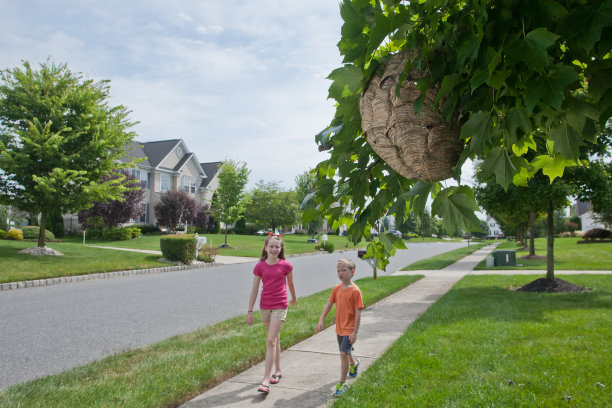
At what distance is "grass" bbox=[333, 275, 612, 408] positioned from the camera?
4.05 m

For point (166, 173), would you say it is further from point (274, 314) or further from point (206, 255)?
point (274, 314)

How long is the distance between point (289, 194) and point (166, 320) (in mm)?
42626

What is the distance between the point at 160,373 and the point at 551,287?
393 inches

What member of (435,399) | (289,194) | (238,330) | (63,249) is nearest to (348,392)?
(435,399)

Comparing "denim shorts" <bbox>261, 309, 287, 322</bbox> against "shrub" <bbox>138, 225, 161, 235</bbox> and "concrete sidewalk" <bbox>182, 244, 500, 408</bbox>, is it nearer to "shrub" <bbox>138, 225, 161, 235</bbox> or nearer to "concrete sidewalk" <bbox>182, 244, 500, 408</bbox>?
"concrete sidewalk" <bbox>182, 244, 500, 408</bbox>

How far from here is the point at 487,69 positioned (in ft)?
4.45

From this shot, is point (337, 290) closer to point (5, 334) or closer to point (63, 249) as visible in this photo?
point (5, 334)

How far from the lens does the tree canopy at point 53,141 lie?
57.3 feet

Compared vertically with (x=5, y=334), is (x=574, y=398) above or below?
above

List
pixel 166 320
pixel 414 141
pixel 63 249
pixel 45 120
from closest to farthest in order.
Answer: pixel 414 141 < pixel 166 320 < pixel 45 120 < pixel 63 249

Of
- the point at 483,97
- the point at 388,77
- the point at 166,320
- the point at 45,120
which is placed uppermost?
the point at 45,120

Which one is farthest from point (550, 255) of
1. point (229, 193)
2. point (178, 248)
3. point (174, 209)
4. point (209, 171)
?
Answer: point (209, 171)

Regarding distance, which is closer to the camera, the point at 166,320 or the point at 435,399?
the point at 435,399

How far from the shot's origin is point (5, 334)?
7.51m
